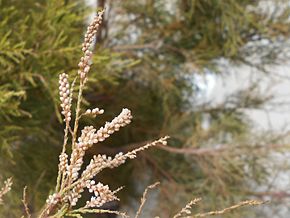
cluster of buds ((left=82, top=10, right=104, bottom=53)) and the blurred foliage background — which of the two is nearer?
cluster of buds ((left=82, top=10, right=104, bottom=53))

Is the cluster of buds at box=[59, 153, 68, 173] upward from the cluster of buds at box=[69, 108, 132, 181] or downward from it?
downward

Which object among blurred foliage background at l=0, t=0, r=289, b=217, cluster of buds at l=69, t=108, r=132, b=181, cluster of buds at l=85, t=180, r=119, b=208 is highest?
cluster of buds at l=69, t=108, r=132, b=181

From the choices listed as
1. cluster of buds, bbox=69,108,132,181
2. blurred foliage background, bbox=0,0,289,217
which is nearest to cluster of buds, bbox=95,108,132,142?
cluster of buds, bbox=69,108,132,181

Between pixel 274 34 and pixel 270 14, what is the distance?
35 mm

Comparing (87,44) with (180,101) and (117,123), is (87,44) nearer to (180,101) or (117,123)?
(117,123)

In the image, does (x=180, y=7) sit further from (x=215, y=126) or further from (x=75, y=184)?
(x=75, y=184)

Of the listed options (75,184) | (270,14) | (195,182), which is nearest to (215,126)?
(195,182)

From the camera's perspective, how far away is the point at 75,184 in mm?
270

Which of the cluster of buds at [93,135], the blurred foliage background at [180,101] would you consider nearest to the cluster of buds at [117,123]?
the cluster of buds at [93,135]

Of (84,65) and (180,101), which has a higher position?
(84,65)

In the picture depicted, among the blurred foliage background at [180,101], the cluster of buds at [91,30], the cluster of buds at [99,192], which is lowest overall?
the blurred foliage background at [180,101]

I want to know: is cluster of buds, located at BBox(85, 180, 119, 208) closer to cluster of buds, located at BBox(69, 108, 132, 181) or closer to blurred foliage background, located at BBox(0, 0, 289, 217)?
cluster of buds, located at BBox(69, 108, 132, 181)

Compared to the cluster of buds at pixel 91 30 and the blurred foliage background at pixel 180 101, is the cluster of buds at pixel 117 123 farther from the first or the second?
the blurred foliage background at pixel 180 101

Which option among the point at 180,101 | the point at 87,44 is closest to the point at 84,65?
the point at 87,44
